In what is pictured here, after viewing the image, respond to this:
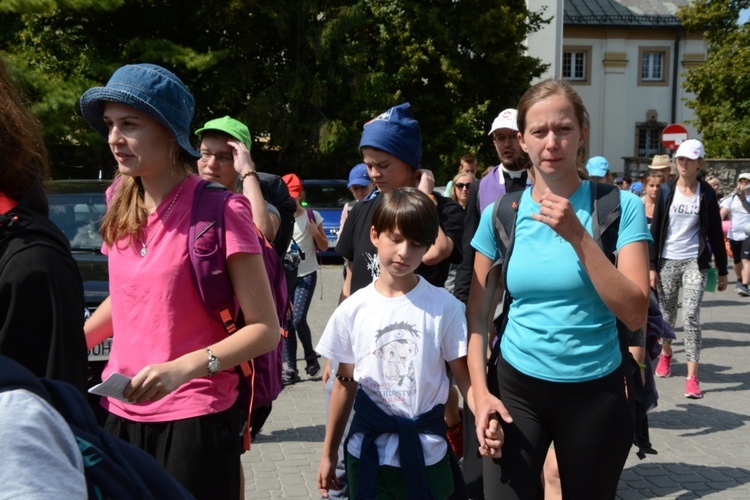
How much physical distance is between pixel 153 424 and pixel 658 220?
6692 millimetres

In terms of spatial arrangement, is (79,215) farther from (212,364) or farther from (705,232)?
(705,232)

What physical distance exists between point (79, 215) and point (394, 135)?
4.35 meters

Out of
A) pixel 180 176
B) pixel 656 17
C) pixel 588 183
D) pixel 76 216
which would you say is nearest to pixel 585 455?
pixel 588 183

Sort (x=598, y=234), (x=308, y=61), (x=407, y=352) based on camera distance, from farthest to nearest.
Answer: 1. (x=308, y=61)
2. (x=407, y=352)
3. (x=598, y=234)

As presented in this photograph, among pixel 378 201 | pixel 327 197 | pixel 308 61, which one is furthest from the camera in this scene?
pixel 308 61

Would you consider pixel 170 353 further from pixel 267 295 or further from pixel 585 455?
pixel 585 455

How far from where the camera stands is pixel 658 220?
8.50 metres

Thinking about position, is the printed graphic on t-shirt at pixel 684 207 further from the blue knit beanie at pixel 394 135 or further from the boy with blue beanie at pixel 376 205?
the blue knit beanie at pixel 394 135

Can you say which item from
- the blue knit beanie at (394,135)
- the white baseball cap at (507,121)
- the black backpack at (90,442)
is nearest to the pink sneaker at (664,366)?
the white baseball cap at (507,121)

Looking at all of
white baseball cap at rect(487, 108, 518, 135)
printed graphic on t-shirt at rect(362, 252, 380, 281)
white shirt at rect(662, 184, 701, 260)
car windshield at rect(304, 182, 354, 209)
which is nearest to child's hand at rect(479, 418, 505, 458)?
printed graphic on t-shirt at rect(362, 252, 380, 281)

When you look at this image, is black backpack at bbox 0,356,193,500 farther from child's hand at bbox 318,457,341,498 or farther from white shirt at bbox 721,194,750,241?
white shirt at bbox 721,194,750,241

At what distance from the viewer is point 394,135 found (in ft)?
13.3

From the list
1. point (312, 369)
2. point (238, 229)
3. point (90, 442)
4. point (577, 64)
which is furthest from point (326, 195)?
point (577, 64)

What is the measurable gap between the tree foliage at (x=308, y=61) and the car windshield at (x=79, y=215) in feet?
45.5
